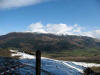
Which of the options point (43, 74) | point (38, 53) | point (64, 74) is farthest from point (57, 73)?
point (38, 53)

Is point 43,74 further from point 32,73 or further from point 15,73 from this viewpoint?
point 15,73

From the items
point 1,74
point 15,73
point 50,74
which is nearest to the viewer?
point 1,74

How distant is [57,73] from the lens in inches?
1080

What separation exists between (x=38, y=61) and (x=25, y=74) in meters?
10.7

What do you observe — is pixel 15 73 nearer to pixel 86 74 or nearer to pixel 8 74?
pixel 8 74

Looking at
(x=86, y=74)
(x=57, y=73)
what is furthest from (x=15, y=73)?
(x=86, y=74)

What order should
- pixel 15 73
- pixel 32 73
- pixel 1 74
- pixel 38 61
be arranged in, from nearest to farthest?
1. pixel 38 61
2. pixel 1 74
3. pixel 15 73
4. pixel 32 73

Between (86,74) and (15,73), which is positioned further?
(86,74)

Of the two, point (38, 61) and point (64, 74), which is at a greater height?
point (38, 61)

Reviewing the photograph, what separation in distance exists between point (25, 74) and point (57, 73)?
6.55 metres

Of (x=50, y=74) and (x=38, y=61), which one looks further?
(x=50, y=74)

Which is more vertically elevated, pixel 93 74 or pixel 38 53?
pixel 38 53

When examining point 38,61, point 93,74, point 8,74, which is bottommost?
point 93,74

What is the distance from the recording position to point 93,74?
105 ft
